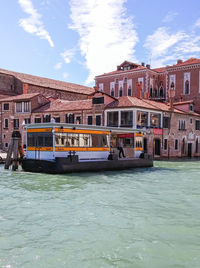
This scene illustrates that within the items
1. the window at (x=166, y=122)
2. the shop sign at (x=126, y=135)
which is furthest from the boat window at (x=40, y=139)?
the window at (x=166, y=122)

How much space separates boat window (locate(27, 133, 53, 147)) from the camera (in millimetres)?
15633

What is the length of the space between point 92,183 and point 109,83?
3269cm

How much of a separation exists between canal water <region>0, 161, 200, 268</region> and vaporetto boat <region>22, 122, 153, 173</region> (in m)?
3.62

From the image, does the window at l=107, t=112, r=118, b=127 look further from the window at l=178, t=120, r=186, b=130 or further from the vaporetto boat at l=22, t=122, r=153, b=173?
the vaporetto boat at l=22, t=122, r=153, b=173

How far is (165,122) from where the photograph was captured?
30.8 meters

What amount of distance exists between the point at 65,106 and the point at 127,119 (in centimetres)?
771

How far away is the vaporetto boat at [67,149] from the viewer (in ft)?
50.8

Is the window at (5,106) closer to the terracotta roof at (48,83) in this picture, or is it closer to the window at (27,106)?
the window at (27,106)

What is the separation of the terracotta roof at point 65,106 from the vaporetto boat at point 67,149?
13275 millimetres

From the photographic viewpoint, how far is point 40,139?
16047 mm

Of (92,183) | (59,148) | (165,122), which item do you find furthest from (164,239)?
(165,122)

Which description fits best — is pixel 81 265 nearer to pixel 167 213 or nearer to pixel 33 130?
pixel 167 213

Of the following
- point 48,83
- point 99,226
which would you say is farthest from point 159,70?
point 99,226

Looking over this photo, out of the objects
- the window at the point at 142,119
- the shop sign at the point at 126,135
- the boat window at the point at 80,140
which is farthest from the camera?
the window at the point at 142,119
